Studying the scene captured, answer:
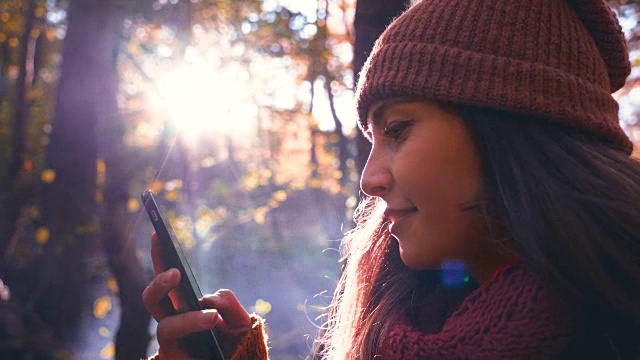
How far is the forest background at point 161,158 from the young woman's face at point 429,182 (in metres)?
1.00

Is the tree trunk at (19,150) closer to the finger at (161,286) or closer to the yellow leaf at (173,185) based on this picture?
the yellow leaf at (173,185)

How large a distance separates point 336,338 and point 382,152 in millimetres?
806

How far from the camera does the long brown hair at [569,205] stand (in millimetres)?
1373

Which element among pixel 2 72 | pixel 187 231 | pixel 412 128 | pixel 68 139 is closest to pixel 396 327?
pixel 412 128

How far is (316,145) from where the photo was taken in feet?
31.9

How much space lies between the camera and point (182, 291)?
1701mm

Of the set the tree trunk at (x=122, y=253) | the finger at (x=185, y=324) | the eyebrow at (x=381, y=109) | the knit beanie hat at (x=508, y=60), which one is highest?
the knit beanie hat at (x=508, y=60)

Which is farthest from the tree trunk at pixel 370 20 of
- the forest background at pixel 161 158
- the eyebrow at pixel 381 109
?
the eyebrow at pixel 381 109

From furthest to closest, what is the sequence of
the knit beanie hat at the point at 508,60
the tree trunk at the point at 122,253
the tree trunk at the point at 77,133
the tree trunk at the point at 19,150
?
1. the tree trunk at the point at 19,150
2. the tree trunk at the point at 77,133
3. the tree trunk at the point at 122,253
4. the knit beanie hat at the point at 508,60

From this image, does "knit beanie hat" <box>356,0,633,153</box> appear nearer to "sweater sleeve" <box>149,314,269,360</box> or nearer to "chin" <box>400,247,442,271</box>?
"chin" <box>400,247,442,271</box>

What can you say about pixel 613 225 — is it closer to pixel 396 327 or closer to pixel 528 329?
pixel 528 329

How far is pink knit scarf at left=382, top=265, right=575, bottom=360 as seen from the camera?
1388 millimetres

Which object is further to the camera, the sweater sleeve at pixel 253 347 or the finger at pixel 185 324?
the sweater sleeve at pixel 253 347

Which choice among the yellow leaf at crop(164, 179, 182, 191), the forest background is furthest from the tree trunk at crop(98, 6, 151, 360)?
the yellow leaf at crop(164, 179, 182, 191)
